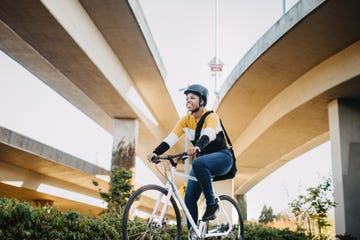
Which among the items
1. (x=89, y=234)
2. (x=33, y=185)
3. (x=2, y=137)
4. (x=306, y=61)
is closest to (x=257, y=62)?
(x=306, y=61)

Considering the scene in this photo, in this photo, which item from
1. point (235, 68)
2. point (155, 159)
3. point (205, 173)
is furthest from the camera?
point (235, 68)

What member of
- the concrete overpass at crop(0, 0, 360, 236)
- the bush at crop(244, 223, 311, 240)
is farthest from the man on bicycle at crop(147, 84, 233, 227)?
the concrete overpass at crop(0, 0, 360, 236)

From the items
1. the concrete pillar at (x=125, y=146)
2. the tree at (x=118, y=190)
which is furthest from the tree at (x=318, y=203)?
the concrete pillar at (x=125, y=146)

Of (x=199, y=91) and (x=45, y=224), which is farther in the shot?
(x=199, y=91)

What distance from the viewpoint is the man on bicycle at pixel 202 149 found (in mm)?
5637

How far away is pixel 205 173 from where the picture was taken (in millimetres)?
5645

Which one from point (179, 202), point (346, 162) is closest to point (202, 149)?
point (179, 202)

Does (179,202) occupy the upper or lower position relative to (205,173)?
lower

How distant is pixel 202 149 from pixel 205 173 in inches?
11.9

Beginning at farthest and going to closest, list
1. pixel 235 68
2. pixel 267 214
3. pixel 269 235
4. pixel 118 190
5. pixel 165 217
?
1. pixel 267 214
2. pixel 118 190
3. pixel 235 68
4. pixel 269 235
5. pixel 165 217

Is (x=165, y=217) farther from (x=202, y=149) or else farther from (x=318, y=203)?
(x=318, y=203)

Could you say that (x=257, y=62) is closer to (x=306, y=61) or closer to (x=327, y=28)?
(x=306, y=61)

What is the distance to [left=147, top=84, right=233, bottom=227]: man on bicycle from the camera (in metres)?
5.64

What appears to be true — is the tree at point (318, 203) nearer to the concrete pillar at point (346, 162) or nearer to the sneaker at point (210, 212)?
the concrete pillar at point (346, 162)
